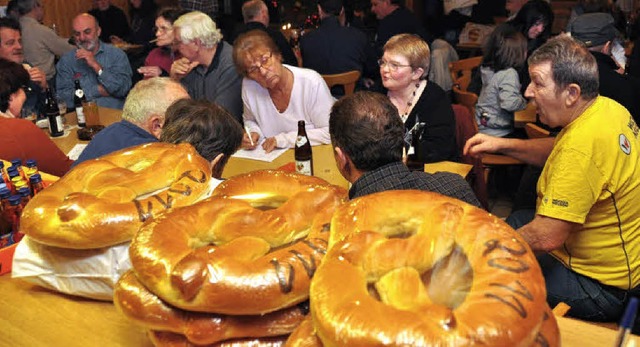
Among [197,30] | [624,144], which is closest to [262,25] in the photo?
[197,30]

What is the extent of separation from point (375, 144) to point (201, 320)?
108 cm

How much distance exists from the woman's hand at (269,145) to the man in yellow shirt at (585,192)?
1.52 meters

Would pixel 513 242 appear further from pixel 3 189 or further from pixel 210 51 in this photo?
pixel 210 51

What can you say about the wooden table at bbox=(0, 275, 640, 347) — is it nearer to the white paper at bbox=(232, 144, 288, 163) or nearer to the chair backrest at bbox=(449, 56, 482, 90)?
the white paper at bbox=(232, 144, 288, 163)

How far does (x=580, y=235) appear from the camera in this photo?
7.93ft

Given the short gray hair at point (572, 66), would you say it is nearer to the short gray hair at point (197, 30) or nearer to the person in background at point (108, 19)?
the short gray hair at point (197, 30)

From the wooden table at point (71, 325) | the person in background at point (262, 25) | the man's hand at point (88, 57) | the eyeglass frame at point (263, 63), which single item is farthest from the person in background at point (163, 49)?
the wooden table at point (71, 325)

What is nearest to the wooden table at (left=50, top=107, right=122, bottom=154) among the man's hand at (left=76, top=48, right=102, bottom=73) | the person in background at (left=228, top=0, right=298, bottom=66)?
the man's hand at (left=76, top=48, right=102, bottom=73)

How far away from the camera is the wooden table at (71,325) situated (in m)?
1.31

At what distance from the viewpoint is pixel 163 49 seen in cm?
517

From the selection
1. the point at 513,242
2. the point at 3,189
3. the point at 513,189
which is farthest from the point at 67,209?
the point at 513,189

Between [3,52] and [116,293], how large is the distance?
465 cm

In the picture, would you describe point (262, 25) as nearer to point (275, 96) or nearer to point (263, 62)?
point (275, 96)

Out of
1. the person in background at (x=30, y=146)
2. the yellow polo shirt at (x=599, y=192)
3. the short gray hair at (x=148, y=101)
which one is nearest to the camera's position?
the yellow polo shirt at (x=599, y=192)
